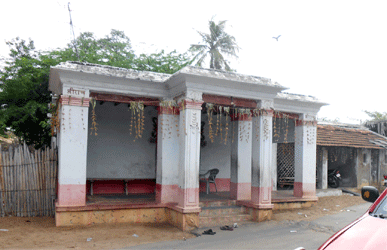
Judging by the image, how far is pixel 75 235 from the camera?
6727 mm

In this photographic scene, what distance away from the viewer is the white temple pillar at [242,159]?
31.1 ft

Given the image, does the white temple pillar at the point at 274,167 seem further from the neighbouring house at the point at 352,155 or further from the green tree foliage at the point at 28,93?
the green tree foliage at the point at 28,93

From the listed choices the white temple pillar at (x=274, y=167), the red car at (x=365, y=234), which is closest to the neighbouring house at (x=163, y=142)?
the white temple pillar at (x=274, y=167)

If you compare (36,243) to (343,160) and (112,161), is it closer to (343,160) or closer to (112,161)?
(112,161)

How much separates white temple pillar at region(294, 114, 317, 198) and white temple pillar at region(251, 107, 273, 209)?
232cm

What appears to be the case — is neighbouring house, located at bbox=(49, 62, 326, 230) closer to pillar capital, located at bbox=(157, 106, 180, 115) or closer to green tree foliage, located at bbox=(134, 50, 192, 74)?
pillar capital, located at bbox=(157, 106, 180, 115)

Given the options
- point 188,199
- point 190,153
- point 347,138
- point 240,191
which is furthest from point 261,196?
point 347,138

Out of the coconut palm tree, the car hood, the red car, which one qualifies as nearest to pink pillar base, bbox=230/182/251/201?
the red car

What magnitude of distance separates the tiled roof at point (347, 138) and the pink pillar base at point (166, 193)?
22.6 ft

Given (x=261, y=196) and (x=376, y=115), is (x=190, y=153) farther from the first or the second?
(x=376, y=115)

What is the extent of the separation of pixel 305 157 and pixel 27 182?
813 cm

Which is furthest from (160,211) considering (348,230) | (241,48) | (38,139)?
(241,48)

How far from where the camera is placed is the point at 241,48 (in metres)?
20.8

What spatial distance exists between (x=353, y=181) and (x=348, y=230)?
1311 cm
